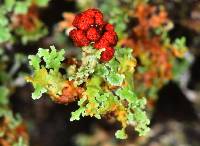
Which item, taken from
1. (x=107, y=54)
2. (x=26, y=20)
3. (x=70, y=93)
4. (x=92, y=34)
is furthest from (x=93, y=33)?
(x=26, y=20)

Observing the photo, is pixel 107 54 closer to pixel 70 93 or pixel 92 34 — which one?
pixel 92 34

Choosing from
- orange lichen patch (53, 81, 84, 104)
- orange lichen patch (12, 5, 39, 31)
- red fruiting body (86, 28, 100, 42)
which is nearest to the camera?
red fruiting body (86, 28, 100, 42)

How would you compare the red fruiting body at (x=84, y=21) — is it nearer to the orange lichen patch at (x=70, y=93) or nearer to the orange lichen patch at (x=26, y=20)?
the orange lichen patch at (x=70, y=93)

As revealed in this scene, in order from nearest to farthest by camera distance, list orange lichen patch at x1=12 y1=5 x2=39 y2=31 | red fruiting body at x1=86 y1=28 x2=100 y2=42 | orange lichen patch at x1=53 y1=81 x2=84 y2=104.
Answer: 1. red fruiting body at x1=86 y1=28 x2=100 y2=42
2. orange lichen patch at x1=53 y1=81 x2=84 y2=104
3. orange lichen patch at x1=12 y1=5 x2=39 y2=31

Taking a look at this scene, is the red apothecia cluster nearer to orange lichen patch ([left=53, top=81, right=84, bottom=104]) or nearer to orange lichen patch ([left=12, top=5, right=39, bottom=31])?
orange lichen patch ([left=53, top=81, right=84, bottom=104])

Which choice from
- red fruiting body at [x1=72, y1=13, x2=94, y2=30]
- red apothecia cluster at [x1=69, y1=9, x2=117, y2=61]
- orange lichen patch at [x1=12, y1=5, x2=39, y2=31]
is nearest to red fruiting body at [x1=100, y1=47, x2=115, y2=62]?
red apothecia cluster at [x1=69, y1=9, x2=117, y2=61]

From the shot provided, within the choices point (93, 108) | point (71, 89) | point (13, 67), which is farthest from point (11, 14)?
point (93, 108)
